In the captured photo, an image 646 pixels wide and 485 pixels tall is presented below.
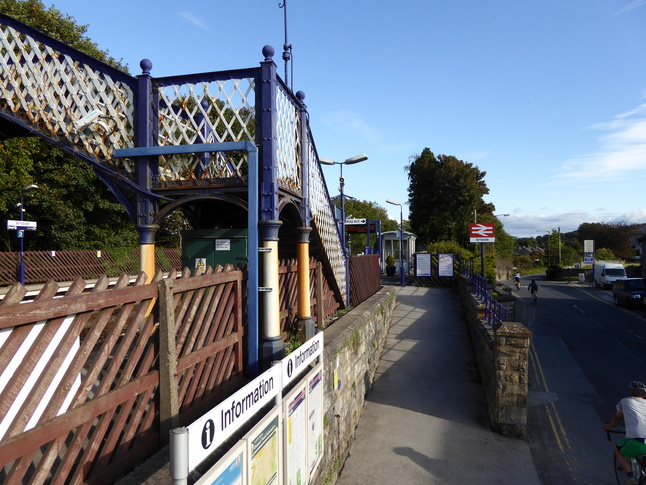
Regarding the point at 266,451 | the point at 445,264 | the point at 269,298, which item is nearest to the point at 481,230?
the point at 445,264

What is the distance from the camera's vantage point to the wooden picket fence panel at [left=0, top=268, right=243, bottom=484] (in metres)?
2.15

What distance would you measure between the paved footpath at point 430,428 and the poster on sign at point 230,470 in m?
4.11

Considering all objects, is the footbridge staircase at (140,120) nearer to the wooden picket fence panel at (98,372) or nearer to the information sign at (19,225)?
the wooden picket fence panel at (98,372)

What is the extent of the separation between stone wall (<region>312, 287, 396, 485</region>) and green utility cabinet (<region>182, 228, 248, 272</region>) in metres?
1.87

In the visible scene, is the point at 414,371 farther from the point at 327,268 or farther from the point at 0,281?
the point at 0,281

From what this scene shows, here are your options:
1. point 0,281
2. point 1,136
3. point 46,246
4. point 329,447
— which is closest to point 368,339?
point 329,447

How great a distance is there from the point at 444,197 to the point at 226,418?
43387 millimetres

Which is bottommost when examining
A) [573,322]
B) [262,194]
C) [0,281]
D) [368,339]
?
[573,322]

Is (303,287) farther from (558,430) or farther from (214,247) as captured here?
(558,430)

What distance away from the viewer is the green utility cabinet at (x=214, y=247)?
19.9ft

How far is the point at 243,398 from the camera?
275cm

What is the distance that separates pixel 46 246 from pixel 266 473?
24.4 metres

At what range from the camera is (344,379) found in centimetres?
685

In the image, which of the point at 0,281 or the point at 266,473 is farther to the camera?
the point at 0,281
